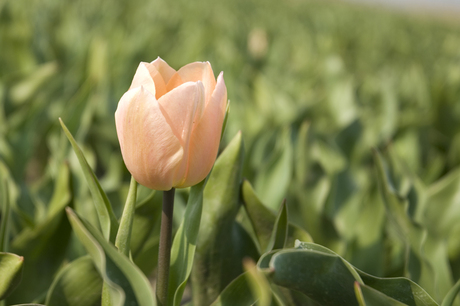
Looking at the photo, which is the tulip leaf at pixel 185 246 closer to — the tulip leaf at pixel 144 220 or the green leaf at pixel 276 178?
the tulip leaf at pixel 144 220

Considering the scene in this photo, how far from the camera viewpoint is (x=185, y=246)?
70cm

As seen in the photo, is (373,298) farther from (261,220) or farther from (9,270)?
(9,270)

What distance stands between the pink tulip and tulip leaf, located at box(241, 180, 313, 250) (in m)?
0.27

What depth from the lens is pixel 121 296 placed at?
52 cm

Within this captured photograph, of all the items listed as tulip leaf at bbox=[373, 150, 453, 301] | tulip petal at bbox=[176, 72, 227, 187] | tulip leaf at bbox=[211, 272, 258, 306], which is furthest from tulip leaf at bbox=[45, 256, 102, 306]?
tulip leaf at bbox=[373, 150, 453, 301]

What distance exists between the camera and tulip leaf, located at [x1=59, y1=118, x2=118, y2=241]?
2.07 ft

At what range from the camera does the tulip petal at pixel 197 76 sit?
24.1 inches

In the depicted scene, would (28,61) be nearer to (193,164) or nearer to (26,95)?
(26,95)

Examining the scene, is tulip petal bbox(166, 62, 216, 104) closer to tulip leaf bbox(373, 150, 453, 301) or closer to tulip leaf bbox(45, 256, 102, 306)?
tulip leaf bbox(45, 256, 102, 306)

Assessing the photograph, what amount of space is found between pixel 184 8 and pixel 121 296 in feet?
18.8

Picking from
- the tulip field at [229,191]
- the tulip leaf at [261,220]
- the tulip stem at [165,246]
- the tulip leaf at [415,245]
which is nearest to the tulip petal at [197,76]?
the tulip field at [229,191]

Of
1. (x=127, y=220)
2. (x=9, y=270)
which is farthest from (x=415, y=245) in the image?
(x=9, y=270)

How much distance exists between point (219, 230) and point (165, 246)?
263 mm

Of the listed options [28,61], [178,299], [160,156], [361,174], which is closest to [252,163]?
[361,174]
